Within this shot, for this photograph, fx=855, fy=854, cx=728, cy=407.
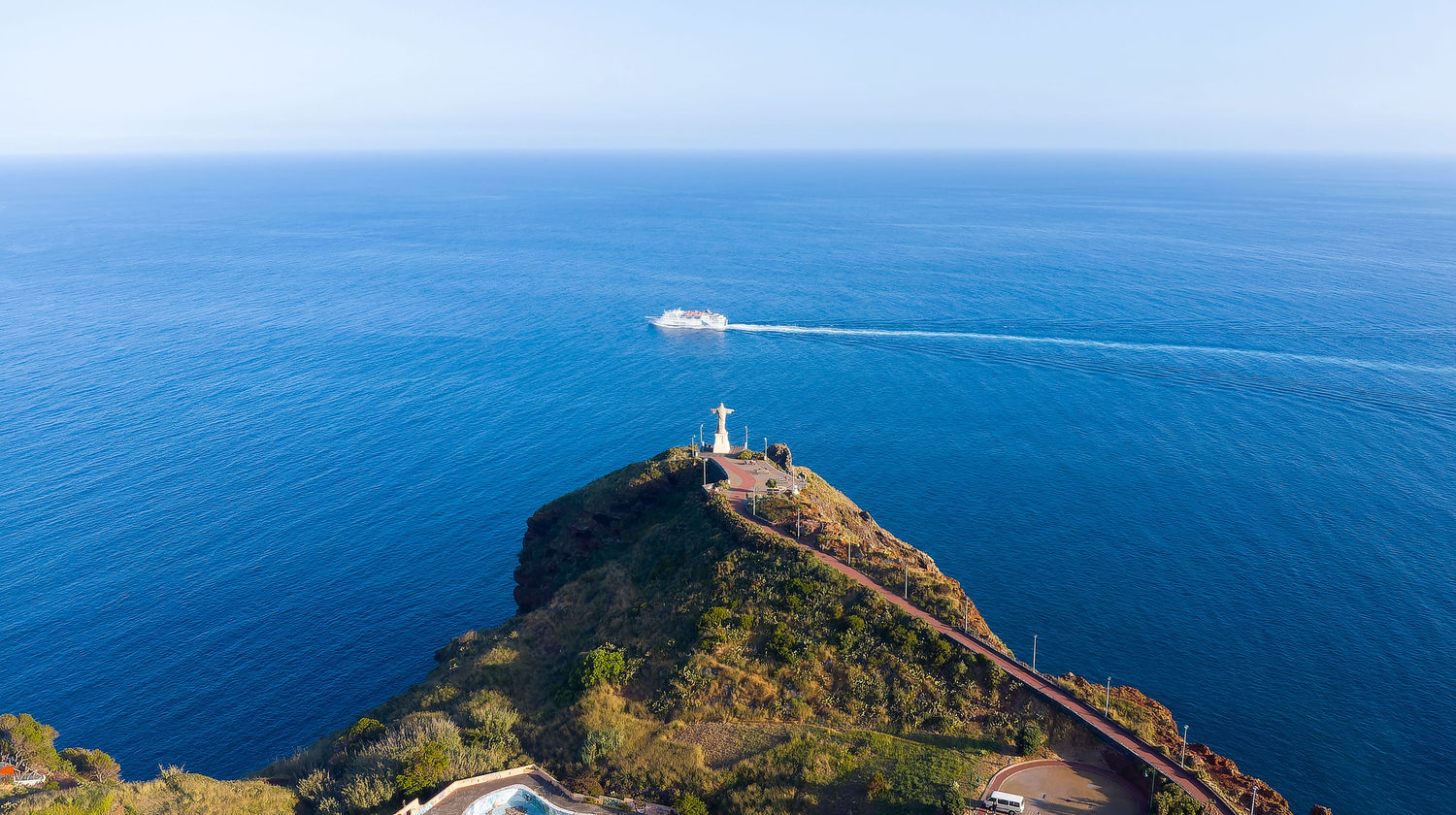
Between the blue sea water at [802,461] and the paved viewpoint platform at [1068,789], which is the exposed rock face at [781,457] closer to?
the blue sea water at [802,461]

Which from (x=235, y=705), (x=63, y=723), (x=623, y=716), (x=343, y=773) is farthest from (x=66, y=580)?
(x=623, y=716)

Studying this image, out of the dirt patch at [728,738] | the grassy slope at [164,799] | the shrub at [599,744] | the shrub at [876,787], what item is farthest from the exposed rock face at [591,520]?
the shrub at [876,787]

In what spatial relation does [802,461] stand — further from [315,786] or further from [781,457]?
[315,786]

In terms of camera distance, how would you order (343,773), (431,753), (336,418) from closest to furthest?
(431,753) < (343,773) < (336,418)

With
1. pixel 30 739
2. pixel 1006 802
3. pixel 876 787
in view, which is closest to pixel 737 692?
pixel 876 787

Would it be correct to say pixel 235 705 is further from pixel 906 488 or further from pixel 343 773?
pixel 906 488
